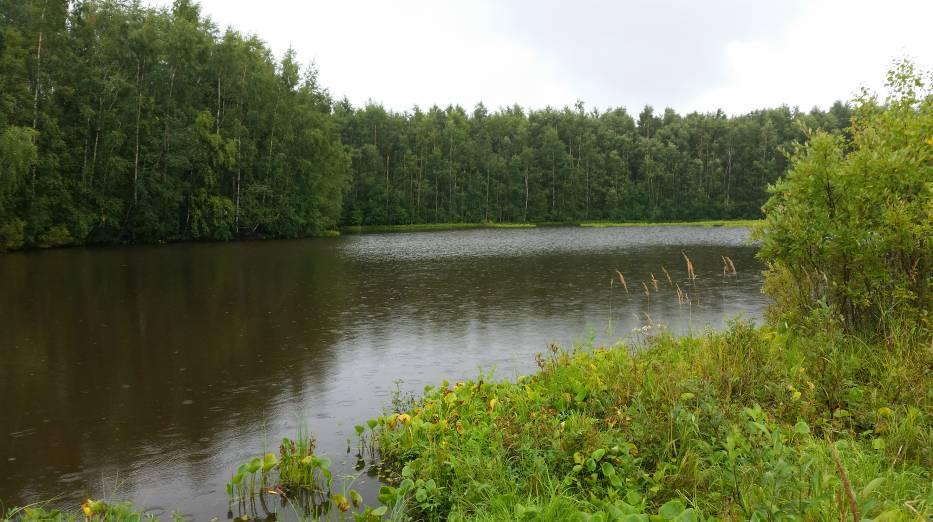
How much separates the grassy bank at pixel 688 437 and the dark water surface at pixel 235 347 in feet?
3.86

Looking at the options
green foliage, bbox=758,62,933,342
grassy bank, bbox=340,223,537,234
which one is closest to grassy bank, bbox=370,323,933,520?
green foliage, bbox=758,62,933,342

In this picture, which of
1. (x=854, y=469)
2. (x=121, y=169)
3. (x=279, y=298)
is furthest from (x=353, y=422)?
(x=121, y=169)

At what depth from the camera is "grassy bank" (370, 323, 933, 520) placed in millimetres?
4000

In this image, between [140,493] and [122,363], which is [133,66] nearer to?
[122,363]

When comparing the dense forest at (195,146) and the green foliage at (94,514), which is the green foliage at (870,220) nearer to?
the green foliage at (94,514)

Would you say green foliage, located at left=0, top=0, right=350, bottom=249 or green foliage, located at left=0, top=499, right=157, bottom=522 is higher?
green foliage, located at left=0, top=0, right=350, bottom=249

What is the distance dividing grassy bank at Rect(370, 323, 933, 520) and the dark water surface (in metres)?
1.18

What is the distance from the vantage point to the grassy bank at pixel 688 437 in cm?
400

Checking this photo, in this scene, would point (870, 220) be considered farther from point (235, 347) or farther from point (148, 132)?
point (148, 132)

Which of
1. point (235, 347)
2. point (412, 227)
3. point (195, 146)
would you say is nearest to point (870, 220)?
point (235, 347)

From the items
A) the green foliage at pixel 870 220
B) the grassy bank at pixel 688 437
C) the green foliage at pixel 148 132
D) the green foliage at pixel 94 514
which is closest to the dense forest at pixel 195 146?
the green foliage at pixel 148 132

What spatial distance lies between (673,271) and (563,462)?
66.7ft

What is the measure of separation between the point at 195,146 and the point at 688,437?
48154mm

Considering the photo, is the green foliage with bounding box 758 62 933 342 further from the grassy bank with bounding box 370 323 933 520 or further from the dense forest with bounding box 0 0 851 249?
the dense forest with bounding box 0 0 851 249
